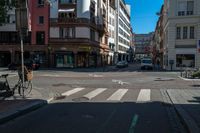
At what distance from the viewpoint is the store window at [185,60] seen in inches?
1658

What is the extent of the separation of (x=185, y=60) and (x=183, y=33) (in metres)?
4.10

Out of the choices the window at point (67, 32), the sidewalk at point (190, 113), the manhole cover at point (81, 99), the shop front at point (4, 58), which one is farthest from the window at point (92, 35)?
the sidewalk at point (190, 113)

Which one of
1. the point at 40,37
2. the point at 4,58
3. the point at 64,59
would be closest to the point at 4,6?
the point at 64,59

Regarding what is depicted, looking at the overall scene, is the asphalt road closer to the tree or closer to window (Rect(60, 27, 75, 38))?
the tree

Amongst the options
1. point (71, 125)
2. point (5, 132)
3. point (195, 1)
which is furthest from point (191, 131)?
point (195, 1)

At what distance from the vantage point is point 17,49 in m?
48.2

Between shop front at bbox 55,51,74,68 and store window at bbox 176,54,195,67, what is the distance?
54.5 feet

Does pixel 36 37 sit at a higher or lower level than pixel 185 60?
higher

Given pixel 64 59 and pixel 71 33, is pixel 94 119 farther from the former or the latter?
pixel 64 59

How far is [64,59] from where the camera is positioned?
46.9 meters

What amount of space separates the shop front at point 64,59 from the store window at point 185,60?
16.6 m

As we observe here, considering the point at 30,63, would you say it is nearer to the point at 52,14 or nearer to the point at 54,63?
the point at 54,63

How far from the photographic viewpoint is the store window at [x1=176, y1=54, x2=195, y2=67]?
138ft

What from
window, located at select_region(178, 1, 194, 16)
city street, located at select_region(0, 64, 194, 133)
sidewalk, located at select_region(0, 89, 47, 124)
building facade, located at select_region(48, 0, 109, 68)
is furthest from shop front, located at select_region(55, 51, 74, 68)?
sidewalk, located at select_region(0, 89, 47, 124)
